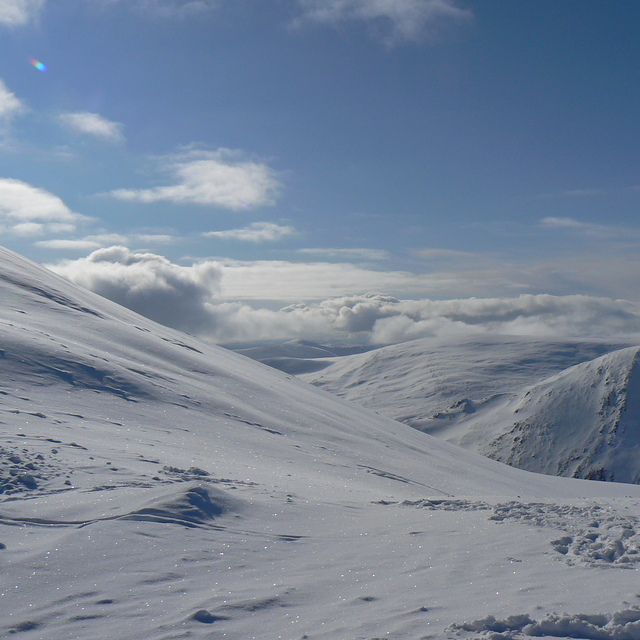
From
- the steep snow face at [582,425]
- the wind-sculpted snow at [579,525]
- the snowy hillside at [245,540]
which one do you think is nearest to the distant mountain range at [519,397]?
the steep snow face at [582,425]

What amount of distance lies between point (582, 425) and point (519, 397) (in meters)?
16.4

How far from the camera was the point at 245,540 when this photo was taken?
23.9 ft

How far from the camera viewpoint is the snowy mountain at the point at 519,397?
71250 mm

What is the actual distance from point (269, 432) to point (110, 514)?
10.1 metres

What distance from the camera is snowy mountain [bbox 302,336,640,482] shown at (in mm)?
71250

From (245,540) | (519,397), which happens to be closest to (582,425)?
(519,397)

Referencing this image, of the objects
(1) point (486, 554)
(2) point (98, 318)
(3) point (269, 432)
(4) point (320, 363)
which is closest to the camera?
(1) point (486, 554)

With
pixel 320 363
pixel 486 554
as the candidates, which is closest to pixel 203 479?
pixel 486 554

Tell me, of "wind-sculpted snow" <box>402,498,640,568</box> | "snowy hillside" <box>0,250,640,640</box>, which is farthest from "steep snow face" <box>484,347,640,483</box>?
"wind-sculpted snow" <box>402,498,640,568</box>

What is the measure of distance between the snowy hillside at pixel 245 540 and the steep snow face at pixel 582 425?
63162mm

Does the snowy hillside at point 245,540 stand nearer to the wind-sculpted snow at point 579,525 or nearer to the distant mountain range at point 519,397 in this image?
the wind-sculpted snow at point 579,525

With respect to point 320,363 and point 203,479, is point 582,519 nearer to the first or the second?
point 203,479

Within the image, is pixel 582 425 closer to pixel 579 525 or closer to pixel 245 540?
pixel 579 525

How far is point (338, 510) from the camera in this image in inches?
372
